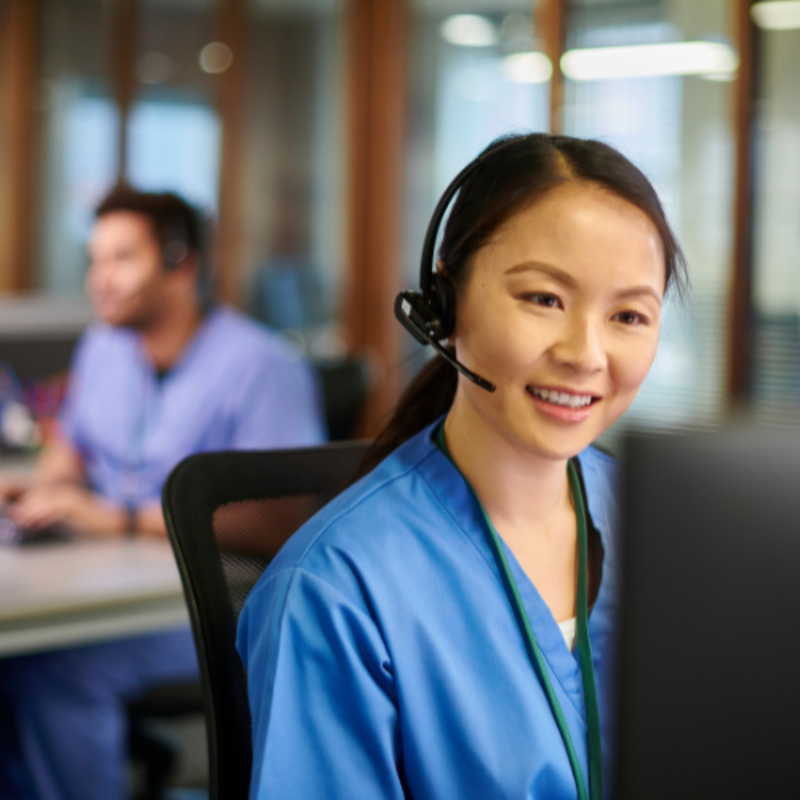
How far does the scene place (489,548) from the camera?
0.87m

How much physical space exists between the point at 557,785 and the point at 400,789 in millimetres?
124

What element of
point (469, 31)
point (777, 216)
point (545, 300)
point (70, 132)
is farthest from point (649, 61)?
point (70, 132)

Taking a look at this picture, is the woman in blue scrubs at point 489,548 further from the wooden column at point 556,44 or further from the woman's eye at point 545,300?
the wooden column at point 556,44

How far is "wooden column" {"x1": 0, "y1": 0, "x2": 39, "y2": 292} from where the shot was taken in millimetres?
4551

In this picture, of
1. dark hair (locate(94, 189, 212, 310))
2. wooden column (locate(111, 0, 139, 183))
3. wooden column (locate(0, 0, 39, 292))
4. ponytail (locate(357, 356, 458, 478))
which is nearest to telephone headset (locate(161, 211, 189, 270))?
dark hair (locate(94, 189, 212, 310))

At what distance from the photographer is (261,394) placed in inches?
78.8

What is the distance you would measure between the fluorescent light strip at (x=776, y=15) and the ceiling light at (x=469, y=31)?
3.10 feet

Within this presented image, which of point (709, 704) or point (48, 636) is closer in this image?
point (709, 704)

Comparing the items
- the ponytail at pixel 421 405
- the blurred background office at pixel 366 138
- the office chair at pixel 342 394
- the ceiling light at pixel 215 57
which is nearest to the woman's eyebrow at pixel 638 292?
the blurred background office at pixel 366 138

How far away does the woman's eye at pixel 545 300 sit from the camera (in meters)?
0.83

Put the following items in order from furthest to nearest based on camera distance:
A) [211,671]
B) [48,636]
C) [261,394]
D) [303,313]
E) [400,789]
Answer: [303,313], [261,394], [48,636], [211,671], [400,789]

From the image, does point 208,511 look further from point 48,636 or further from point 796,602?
point 796,602

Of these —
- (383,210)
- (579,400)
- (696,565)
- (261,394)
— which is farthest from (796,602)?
(383,210)

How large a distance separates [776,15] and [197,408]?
5.67 feet
